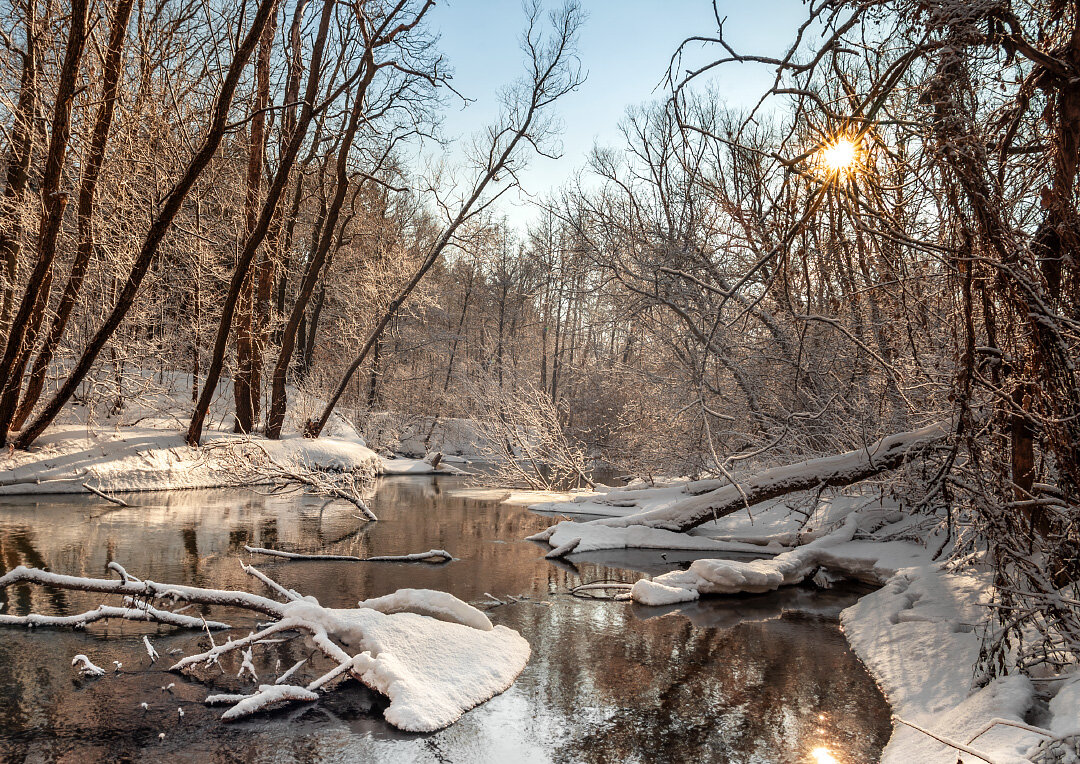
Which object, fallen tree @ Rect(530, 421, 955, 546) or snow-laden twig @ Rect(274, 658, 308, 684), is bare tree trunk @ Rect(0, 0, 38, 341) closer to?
snow-laden twig @ Rect(274, 658, 308, 684)

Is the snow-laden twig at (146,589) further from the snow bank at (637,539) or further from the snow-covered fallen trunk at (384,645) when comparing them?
the snow bank at (637,539)

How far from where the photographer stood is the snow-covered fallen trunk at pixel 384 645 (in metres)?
5.06

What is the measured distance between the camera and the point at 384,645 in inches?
221

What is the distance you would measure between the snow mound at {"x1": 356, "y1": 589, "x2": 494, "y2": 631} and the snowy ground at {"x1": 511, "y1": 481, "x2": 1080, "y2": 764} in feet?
8.95

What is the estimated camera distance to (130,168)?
12.6 m

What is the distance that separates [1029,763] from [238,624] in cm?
607

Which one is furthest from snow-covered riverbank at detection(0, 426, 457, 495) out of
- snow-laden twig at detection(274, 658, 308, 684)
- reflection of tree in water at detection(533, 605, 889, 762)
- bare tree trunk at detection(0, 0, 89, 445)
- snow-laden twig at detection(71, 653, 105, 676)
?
reflection of tree in water at detection(533, 605, 889, 762)

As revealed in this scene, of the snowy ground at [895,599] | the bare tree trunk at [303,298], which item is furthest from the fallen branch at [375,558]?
the bare tree trunk at [303,298]

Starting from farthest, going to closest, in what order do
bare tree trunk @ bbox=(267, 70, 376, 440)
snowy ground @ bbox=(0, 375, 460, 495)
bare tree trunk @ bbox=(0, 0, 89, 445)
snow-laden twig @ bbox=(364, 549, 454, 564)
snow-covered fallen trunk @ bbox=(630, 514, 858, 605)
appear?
bare tree trunk @ bbox=(267, 70, 376, 440)
snowy ground @ bbox=(0, 375, 460, 495)
snow-laden twig @ bbox=(364, 549, 454, 564)
bare tree trunk @ bbox=(0, 0, 89, 445)
snow-covered fallen trunk @ bbox=(630, 514, 858, 605)

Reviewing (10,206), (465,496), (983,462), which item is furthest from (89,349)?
(983,462)

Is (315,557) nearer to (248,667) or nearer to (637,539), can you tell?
(248,667)

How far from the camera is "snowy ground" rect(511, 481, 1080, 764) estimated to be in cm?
410

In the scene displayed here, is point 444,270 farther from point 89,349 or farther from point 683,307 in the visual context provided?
point 89,349

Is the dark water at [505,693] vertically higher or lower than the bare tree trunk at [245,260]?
lower
